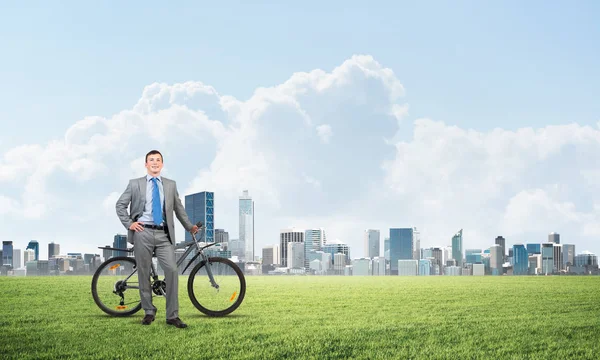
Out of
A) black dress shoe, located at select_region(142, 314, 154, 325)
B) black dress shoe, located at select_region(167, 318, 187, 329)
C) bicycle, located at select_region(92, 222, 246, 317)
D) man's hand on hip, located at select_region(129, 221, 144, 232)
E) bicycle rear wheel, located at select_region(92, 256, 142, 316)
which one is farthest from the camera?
bicycle rear wheel, located at select_region(92, 256, 142, 316)

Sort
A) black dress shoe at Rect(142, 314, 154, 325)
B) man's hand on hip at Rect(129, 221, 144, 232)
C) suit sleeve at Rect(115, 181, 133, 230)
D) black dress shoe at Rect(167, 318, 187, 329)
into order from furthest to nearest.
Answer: black dress shoe at Rect(142, 314, 154, 325) < suit sleeve at Rect(115, 181, 133, 230) < man's hand on hip at Rect(129, 221, 144, 232) < black dress shoe at Rect(167, 318, 187, 329)

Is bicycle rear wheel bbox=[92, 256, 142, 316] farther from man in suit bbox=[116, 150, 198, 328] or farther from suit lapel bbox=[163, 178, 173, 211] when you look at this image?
suit lapel bbox=[163, 178, 173, 211]

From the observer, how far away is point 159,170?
9.41 meters

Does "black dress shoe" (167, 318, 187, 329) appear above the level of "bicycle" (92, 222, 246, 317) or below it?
below

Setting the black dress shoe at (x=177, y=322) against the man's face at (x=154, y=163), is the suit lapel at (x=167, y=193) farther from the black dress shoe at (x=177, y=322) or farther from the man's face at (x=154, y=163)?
the black dress shoe at (x=177, y=322)

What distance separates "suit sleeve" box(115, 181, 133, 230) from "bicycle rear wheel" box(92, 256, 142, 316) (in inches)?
67.2

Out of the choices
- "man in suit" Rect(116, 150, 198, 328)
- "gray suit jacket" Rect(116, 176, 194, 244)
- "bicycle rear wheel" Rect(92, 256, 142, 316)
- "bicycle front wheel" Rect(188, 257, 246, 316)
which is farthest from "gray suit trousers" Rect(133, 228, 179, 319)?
"bicycle rear wheel" Rect(92, 256, 142, 316)

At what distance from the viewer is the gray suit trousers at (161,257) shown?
938cm

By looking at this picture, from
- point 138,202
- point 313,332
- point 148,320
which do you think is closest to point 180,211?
point 138,202

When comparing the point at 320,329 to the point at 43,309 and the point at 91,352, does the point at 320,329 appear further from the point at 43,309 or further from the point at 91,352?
the point at 43,309

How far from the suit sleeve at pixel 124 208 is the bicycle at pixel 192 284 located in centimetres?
95

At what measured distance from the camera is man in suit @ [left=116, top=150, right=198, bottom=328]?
935 centimetres

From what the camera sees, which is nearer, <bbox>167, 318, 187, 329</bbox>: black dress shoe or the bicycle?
<bbox>167, 318, 187, 329</bbox>: black dress shoe

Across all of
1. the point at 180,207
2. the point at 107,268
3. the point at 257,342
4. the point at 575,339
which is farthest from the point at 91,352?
the point at 575,339
